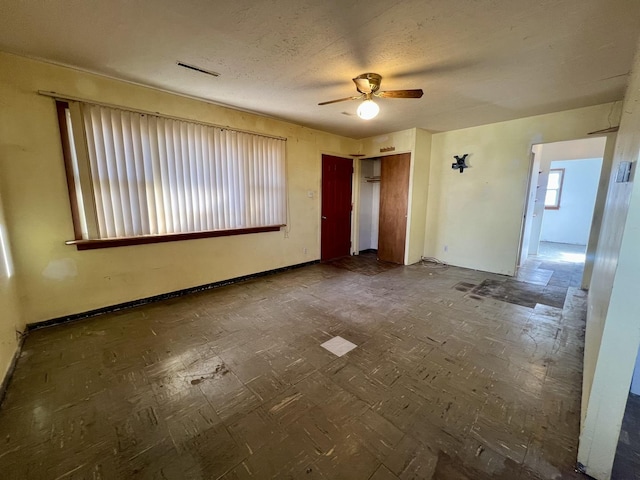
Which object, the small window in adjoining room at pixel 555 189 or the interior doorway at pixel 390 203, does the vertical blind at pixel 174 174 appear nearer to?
the interior doorway at pixel 390 203

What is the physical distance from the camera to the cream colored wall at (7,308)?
77.0 inches

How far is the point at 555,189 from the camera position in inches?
295

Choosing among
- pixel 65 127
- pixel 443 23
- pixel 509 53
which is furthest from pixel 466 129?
pixel 65 127

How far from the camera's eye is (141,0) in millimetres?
1629

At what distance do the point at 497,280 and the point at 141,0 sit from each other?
527cm

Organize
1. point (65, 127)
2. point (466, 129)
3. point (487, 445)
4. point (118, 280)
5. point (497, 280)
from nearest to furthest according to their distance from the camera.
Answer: point (487, 445)
point (65, 127)
point (118, 280)
point (497, 280)
point (466, 129)

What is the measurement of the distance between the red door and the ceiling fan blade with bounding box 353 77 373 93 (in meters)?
2.43

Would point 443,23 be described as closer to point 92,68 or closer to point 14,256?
point 92,68

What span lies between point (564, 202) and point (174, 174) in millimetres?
9755

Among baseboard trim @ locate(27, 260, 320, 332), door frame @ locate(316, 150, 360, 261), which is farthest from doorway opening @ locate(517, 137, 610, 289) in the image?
baseboard trim @ locate(27, 260, 320, 332)

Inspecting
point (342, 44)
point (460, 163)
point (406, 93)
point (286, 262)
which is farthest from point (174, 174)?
point (460, 163)

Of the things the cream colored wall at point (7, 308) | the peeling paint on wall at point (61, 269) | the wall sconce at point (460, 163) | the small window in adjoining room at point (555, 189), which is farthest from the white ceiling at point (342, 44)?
the small window in adjoining room at point (555, 189)

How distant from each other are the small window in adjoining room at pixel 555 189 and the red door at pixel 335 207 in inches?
246

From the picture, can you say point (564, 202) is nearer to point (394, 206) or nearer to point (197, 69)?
point (394, 206)
